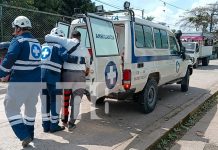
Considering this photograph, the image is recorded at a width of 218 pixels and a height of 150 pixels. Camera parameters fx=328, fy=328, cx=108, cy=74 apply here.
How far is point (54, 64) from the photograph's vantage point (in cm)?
554

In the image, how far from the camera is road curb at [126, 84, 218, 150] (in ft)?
17.4

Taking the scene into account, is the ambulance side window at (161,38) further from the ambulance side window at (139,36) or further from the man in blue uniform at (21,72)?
the man in blue uniform at (21,72)

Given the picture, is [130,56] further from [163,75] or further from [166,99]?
[166,99]

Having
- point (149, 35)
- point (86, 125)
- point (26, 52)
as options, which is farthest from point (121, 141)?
point (149, 35)

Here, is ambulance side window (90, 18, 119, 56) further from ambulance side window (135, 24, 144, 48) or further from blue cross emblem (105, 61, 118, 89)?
ambulance side window (135, 24, 144, 48)

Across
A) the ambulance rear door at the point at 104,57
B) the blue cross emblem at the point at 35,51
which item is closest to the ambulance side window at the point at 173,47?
the ambulance rear door at the point at 104,57

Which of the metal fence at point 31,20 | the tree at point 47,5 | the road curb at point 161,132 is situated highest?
the tree at point 47,5

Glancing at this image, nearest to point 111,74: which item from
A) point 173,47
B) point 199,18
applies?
point 173,47

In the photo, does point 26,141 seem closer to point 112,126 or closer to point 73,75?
point 73,75

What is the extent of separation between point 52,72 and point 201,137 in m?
3.11

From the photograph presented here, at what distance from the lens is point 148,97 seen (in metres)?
7.54

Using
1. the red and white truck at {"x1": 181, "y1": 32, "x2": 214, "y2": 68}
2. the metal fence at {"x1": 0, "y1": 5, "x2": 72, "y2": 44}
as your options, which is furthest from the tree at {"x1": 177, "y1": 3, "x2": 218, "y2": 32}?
the metal fence at {"x1": 0, "y1": 5, "x2": 72, "y2": 44}

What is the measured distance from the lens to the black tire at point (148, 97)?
734 centimetres

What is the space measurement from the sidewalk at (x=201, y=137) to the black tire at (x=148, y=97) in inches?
44.3
